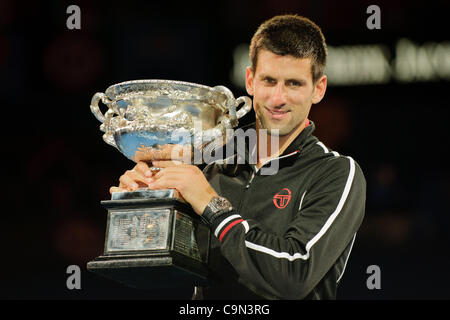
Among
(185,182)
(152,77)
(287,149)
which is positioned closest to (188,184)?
(185,182)

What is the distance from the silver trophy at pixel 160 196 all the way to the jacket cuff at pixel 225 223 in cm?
11

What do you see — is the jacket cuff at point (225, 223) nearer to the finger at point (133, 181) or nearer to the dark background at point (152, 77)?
the finger at point (133, 181)

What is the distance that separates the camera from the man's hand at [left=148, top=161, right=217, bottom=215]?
1.83 m

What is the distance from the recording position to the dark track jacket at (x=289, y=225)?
1.76 metres

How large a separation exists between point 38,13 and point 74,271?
1558 millimetres

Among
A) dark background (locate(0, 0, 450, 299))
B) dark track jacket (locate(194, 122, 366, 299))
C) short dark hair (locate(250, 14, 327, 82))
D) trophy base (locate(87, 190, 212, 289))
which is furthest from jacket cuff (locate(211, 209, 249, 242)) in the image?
dark background (locate(0, 0, 450, 299))

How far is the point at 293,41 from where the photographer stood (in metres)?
1.93

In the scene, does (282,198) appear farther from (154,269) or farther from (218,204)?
(154,269)

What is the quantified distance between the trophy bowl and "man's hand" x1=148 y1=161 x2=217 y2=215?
0.26 ft

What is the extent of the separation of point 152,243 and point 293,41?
65 cm

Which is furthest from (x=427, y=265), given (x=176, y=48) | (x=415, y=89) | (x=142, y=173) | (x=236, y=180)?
(x=142, y=173)

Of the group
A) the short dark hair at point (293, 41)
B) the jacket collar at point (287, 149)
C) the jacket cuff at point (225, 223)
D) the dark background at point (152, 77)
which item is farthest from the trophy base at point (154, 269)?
the dark background at point (152, 77)

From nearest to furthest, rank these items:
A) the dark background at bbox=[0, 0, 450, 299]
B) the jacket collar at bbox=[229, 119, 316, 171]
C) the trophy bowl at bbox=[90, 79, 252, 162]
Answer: the trophy bowl at bbox=[90, 79, 252, 162] < the jacket collar at bbox=[229, 119, 316, 171] < the dark background at bbox=[0, 0, 450, 299]

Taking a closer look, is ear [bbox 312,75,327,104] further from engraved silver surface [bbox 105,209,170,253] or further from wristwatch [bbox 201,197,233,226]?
engraved silver surface [bbox 105,209,170,253]
